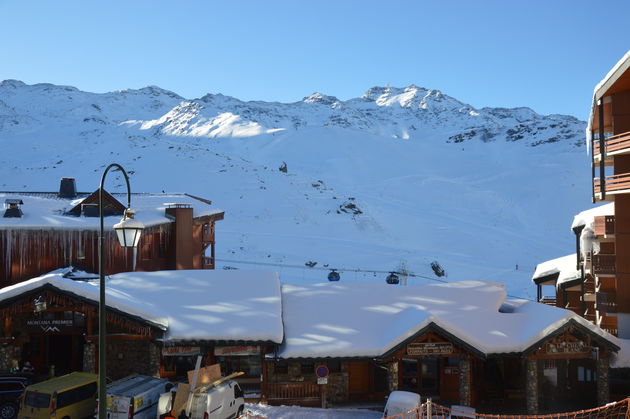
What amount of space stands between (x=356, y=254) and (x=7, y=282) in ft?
120

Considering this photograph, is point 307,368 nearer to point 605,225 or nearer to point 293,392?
point 293,392

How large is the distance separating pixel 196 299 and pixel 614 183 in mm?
20401

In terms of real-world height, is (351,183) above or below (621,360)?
above

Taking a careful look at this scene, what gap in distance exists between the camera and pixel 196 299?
2364 cm

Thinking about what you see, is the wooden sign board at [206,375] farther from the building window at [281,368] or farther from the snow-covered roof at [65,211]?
the snow-covered roof at [65,211]

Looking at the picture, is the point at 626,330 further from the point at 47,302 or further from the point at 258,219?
the point at 258,219

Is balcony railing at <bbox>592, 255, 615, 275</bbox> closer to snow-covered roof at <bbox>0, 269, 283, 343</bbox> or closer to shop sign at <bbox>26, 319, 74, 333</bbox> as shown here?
snow-covered roof at <bbox>0, 269, 283, 343</bbox>

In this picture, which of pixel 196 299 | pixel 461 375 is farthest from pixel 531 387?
pixel 196 299

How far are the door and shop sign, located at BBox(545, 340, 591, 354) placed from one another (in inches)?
300

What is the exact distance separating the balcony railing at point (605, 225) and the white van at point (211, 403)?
779 inches

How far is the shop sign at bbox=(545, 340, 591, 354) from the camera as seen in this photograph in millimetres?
21766

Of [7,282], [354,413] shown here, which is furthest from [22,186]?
[354,413]

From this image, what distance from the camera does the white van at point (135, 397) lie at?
17.8 m

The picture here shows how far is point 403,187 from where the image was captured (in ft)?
334
